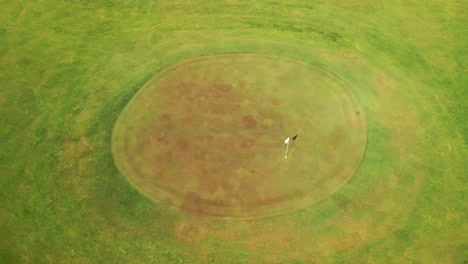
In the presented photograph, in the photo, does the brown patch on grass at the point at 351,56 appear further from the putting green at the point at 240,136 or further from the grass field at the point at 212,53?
the putting green at the point at 240,136

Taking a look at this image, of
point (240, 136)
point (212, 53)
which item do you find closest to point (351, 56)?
point (212, 53)

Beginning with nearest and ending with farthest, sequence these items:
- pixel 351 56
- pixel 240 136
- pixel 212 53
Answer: pixel 240 136 → pixel 351 56 → pixel 212 53

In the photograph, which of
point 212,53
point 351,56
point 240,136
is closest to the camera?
point 240,136

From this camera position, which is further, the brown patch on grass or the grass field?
the brown patch on grass

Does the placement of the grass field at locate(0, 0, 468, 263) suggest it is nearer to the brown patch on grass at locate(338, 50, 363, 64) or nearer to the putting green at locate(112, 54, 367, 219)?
the brown patch on grass at locate(338, 50, 363, 64)

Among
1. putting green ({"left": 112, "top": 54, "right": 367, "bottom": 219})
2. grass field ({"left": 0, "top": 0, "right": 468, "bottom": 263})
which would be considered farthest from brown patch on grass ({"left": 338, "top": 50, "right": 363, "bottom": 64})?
putting green ({"left": 112, "top": 54, "right": 367, "bottom": 219})

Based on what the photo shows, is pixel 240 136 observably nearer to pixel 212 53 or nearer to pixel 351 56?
pixel 212 53
